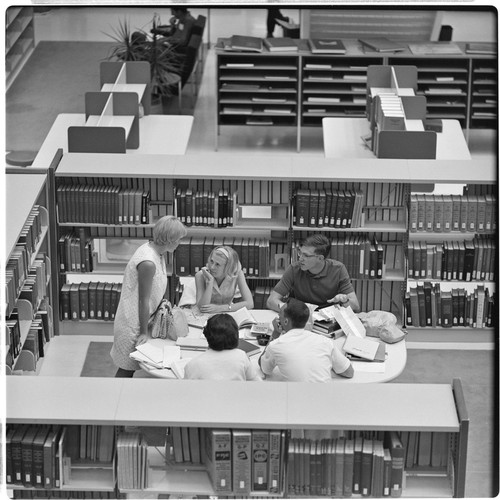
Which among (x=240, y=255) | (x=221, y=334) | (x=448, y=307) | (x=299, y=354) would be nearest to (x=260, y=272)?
(x=240, y=255)

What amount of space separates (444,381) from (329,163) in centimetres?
185

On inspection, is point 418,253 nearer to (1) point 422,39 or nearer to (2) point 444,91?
(2) point 444,91

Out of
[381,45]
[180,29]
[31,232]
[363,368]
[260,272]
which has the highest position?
[180,29]

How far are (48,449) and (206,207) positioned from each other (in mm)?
3376

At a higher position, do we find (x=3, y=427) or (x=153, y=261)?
(x=153, y=261)

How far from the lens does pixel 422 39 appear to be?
13992mm

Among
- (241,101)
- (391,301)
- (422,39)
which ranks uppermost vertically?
(422,39)

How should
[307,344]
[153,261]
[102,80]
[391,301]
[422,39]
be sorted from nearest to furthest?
[307,344] → [153,261] → [391,301] → [102,80] → [422,39]

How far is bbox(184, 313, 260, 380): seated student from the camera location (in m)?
5.34

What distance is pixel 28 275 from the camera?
24.1 ft

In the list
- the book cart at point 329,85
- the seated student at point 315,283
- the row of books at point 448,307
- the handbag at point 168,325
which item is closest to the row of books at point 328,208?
the row of books at point 448,307

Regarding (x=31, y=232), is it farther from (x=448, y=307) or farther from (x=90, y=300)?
(x=448, y=307)

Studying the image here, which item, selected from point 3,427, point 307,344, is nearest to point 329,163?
point 307,344

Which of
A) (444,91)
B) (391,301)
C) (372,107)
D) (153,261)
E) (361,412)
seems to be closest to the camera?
(361,412)
